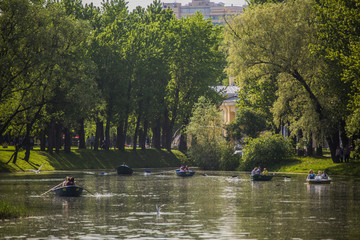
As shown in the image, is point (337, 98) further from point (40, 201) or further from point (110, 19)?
point (110, 19)

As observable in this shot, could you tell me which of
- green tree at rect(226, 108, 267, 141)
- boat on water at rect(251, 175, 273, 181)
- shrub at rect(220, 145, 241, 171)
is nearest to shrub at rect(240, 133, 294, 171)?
shrub at rect(220, 145, 241, 171)

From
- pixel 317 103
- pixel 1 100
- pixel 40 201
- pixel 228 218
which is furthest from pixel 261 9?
pixel 228 218

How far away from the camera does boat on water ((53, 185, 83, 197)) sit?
50.0m

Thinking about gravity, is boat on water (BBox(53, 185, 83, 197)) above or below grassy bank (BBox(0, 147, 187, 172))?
below

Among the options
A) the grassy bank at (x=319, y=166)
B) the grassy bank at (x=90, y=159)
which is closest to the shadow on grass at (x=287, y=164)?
the grassy bank at (x=319, y=166)

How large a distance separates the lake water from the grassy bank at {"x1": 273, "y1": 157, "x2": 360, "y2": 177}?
9.70 meters

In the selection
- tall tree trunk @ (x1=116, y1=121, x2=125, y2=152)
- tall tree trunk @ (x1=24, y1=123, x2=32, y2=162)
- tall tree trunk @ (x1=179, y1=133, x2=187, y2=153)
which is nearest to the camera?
tall tree trunk @ (x1=24, y1=123, x2=32, y2=162)

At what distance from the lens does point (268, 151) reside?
86.2 meters

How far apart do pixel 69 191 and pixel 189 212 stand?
570 inches

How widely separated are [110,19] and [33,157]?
29.3m

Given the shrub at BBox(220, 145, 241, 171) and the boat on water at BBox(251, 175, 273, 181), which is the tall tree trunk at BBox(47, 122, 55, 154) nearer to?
the shrub at BBox(220, 145, 241, 171)

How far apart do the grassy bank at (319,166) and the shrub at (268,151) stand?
1619 mm

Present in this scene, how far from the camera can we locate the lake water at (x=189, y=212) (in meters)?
29.9

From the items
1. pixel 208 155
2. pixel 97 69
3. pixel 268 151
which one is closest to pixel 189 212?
pixel 268 151
